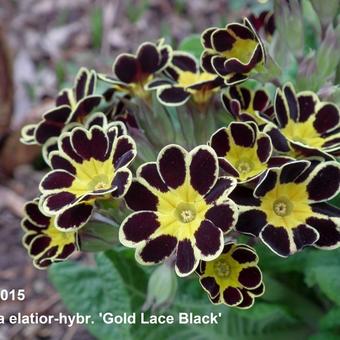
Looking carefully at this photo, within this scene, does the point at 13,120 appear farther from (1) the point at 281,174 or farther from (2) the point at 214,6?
(1) the point at 281,174

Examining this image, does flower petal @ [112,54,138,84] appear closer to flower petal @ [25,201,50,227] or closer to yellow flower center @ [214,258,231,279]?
flower petal @ [25,201,50,227]

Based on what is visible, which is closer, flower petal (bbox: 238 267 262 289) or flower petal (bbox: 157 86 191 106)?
flower petal (bbox: 238 267 262 289)

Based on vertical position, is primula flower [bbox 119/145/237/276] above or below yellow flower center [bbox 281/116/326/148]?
below

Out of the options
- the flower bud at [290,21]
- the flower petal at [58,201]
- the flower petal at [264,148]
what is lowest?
the flower petal at [58,201]

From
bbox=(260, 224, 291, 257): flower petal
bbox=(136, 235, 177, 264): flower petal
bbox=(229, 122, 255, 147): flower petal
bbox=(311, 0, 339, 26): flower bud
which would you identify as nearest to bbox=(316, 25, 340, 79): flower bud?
bbox=(311, 0, 339, 26): flower bud

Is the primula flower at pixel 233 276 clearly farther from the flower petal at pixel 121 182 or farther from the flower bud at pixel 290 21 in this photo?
the flower bud at pixel 290 21

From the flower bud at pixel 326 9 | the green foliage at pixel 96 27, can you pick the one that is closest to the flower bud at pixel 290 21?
the flower bud at pixel 326 9

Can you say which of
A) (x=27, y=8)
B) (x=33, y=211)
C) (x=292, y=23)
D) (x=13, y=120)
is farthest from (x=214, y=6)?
(x=33, y=211)
